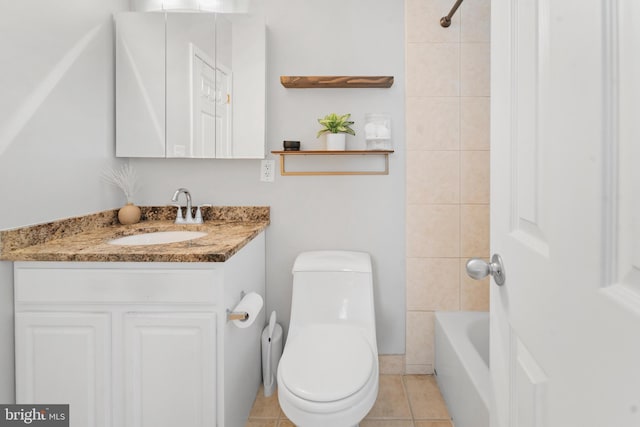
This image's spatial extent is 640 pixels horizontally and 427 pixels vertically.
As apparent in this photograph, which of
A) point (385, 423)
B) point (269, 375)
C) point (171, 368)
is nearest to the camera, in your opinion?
point (171, 368)

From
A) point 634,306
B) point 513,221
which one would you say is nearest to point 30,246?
point 513,221

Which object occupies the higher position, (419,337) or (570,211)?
(570,211)

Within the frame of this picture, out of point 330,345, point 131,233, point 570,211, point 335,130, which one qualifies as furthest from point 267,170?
point 570,211

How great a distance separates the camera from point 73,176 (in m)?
1.64

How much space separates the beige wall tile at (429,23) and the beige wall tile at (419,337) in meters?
1.47

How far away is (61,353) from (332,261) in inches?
44.5

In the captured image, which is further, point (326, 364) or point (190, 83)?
point (190, 83)

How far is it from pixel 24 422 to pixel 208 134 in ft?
4.57

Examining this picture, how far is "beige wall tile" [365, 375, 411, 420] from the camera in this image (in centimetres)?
170

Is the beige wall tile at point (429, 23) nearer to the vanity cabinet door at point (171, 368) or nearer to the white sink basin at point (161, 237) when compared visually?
the white sink basin at point (161, 237)

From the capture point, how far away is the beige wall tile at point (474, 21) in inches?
76.7

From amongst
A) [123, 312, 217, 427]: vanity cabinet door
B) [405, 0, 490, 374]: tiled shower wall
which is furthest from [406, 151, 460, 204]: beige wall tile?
[123, 312, 217, 427]: vanity cabinet door

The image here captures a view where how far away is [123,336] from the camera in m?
1.27

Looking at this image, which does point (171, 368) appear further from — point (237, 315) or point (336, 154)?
point (336, 154)
